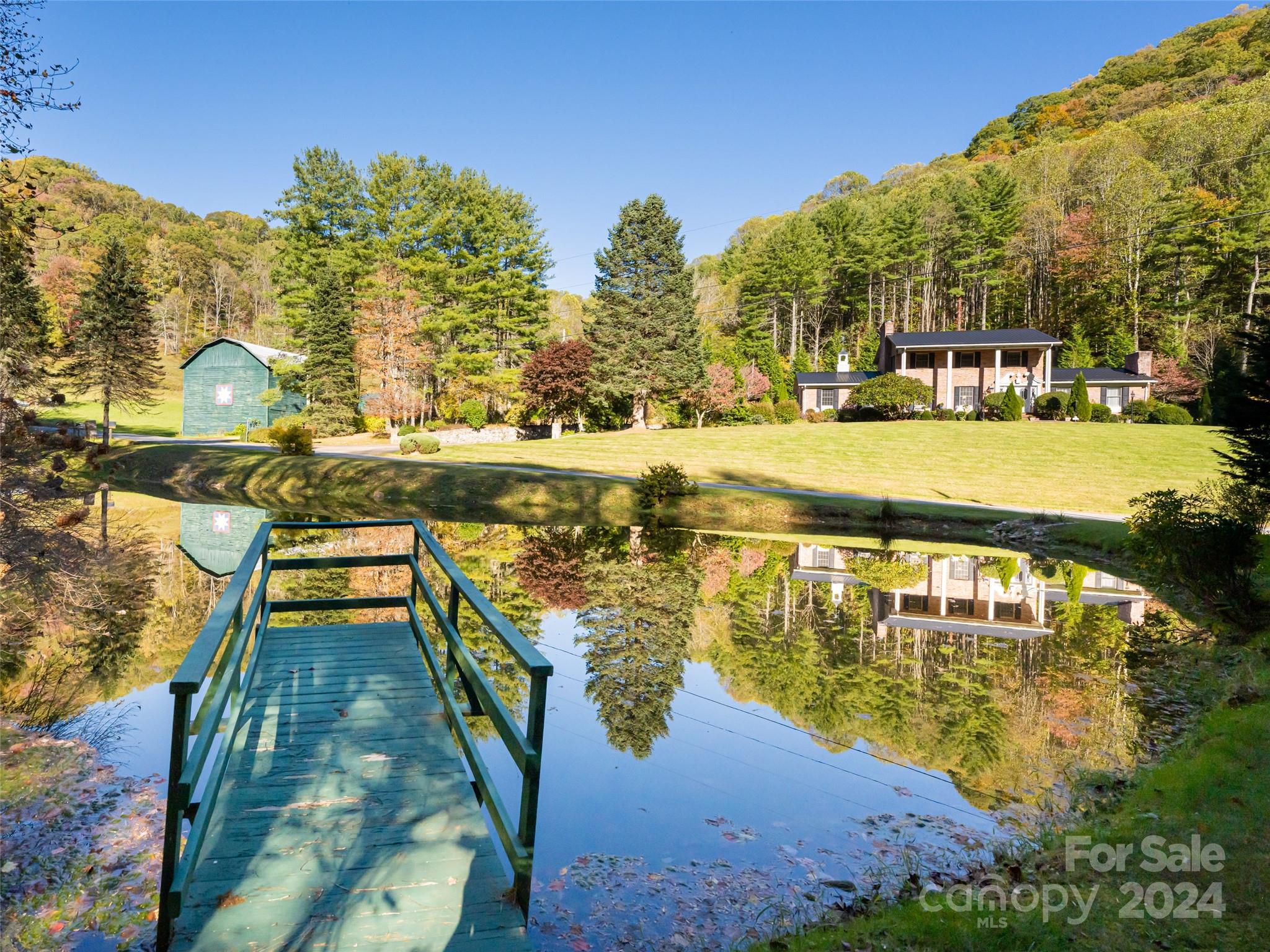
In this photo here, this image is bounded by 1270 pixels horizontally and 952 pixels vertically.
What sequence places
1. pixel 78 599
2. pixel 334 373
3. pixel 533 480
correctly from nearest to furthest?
pixel 78 599, pixel 533 480, pixel 334 373

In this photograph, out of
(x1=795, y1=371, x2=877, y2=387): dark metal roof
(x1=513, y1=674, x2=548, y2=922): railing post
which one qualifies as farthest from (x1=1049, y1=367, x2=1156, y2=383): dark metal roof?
(x1=513, y1=674, x2=548, y2=922): railing post

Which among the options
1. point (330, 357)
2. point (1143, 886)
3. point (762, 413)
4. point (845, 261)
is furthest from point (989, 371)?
point (1143, 886)

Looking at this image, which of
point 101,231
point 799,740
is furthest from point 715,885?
point 101,231

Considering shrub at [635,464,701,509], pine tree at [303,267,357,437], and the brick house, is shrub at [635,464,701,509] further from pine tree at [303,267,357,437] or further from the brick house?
the brick house

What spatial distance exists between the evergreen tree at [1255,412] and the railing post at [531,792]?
10.6 meters

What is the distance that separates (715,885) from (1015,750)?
3654mm

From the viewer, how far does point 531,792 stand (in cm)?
335

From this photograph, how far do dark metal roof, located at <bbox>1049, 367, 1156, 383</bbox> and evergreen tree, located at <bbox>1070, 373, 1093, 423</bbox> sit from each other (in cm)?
113

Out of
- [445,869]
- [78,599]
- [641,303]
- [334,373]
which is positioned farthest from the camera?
[641,303]

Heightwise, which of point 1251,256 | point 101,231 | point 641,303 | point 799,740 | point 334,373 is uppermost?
point 101,231

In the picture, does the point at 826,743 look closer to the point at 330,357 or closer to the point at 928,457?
the point at 928,457

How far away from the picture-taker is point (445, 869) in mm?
3658

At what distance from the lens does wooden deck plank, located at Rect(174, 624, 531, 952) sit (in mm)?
3205

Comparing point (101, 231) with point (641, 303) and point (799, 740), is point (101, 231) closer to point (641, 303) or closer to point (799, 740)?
point (641, 303)
